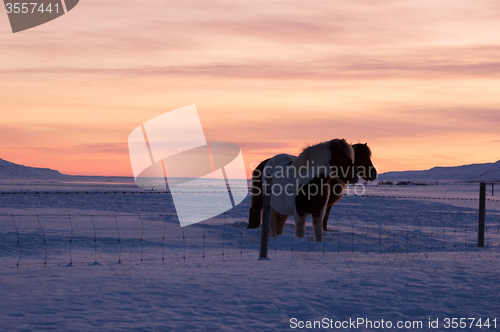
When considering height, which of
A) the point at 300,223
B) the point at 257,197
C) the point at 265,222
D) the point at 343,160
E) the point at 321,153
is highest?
the point at 321,153

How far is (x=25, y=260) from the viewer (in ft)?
29.3

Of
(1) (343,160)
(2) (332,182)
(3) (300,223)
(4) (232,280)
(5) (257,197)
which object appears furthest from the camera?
(5) (257,197)

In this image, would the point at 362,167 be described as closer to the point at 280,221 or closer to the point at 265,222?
the point at 280,221

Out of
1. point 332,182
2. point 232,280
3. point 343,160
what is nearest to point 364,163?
point 332,182

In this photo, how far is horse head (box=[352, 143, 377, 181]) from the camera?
36.3ft

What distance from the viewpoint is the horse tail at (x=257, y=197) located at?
11781mm

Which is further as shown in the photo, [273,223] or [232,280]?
[273,223]

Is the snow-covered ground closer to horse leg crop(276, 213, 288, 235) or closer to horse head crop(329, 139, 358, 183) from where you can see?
horse leg crop(276, 213, 288, 235)

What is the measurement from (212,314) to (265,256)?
3.67 metres

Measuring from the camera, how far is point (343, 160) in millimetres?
9938

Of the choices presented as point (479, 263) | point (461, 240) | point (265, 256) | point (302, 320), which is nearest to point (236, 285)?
point (302, 320)

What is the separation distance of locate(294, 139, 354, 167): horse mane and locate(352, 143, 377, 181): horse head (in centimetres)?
113

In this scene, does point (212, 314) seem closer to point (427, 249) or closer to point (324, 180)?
point (324, 180)

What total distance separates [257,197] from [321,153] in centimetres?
244
